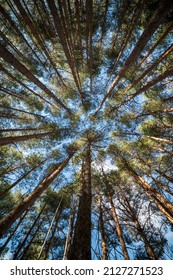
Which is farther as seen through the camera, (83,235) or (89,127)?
(89,127)

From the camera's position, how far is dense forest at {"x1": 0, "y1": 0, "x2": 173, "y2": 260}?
25.9 ft

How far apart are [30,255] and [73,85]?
10.4 metres

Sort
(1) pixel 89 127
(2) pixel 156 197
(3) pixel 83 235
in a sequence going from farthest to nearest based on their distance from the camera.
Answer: (1) pixel 89 127
(2) pixel 156 197
(3) pixel 83 235

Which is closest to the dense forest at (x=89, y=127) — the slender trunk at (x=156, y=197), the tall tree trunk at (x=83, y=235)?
the slender trunk at (x=156, y=197)

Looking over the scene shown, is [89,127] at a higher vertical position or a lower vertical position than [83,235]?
higher

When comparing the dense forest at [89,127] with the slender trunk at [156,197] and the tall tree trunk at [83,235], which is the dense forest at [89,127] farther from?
the tall tree trunk at [83,235]

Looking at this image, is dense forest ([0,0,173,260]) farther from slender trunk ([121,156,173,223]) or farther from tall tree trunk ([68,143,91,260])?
tall tree trunk ([68,143,91,260])

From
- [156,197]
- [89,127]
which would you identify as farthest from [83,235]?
[89,127]

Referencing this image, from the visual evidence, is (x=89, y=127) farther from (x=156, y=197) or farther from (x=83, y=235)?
(x=83, y=235)

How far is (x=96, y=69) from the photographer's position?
33.8ft

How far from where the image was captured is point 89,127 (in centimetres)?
1142

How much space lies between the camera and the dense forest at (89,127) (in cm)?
790

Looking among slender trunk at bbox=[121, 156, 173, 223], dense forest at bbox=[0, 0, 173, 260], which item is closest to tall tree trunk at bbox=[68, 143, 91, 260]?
dense forest at bbox=[0, 0, 173, 260]
